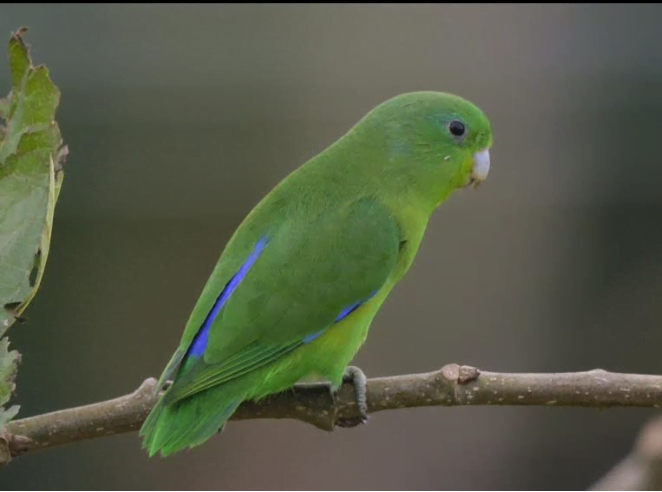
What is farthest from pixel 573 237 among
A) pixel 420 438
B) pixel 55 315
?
pixel 55 315

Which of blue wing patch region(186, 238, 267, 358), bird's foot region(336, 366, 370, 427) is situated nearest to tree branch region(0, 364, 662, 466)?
bird's foot region(336, 366, 370, 427)

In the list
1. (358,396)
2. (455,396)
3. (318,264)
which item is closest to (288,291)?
(318,264)

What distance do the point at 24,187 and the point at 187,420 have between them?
62cm

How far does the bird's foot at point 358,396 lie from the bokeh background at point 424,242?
227cm

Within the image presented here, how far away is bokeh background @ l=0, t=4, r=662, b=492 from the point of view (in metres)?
4.16

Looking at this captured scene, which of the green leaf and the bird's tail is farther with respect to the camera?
the bird's tail

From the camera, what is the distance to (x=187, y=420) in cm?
164

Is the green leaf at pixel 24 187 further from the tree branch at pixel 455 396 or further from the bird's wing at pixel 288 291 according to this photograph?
the bird's wing at pixel 288 291

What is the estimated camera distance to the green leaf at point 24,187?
1.15 meters

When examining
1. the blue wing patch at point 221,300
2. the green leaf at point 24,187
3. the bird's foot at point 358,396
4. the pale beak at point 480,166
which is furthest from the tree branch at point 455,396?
the pale beak at point 480,166

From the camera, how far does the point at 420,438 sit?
423cm

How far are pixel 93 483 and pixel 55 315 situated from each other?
0.76 m

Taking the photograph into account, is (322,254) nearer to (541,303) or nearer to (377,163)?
(377,163)

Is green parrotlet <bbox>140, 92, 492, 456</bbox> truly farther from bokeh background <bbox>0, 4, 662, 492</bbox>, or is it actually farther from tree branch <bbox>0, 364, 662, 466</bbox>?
bokeh background <bbox>0, 4, 662, 492</bbox>
